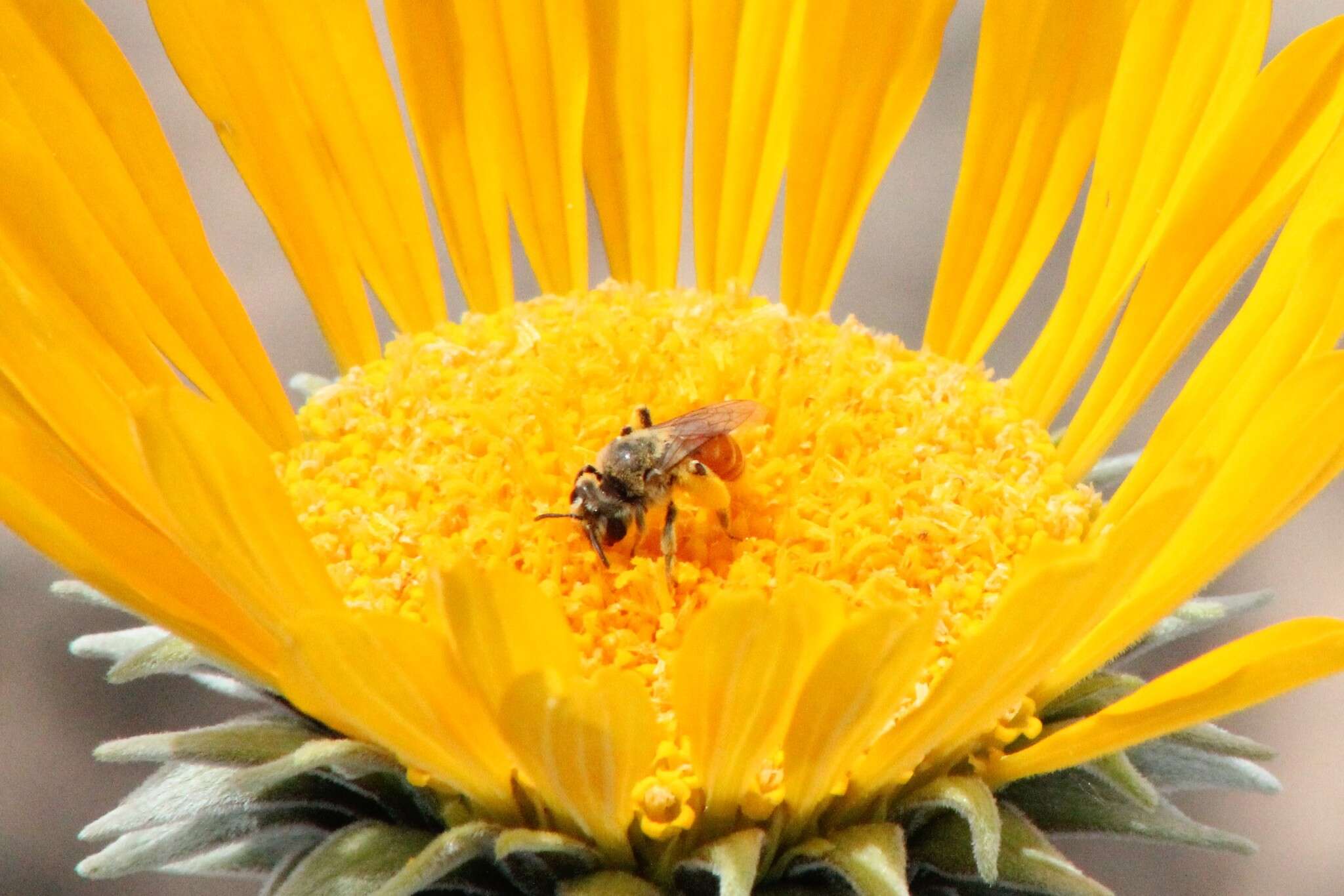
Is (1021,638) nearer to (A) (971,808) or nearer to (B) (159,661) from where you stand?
(A) (971,808)

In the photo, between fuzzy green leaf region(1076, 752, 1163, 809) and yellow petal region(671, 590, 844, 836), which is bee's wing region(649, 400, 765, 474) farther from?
fuzzy green leaf region(1076, 752, 1163, 809)

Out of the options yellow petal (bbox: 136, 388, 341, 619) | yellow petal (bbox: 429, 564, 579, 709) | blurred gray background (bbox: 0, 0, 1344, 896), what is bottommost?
blurred gray background (bbox: 0, 0, 1344, 896)

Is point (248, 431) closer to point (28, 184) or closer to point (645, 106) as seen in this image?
point (28, 184)

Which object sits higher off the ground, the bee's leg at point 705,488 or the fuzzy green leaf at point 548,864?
the bee's leg at point 705,488

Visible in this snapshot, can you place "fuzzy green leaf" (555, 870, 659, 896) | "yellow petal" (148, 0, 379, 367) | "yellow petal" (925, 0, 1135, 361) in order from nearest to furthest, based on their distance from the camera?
1. "fuzzy green leaf" (555, 870, 659, 896)
2. "yellow petal" (148, 0, 379, 367)
3. "yellow petal" (925, 0, 1135, 361)

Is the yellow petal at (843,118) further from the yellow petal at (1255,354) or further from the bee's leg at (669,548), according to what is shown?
the bee's leg at (669,548)

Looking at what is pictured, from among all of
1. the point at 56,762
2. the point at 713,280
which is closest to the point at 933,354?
the point at 713,280

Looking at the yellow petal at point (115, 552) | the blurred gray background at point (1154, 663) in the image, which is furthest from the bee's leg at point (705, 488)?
the blurred gray background at point (1154, 663)

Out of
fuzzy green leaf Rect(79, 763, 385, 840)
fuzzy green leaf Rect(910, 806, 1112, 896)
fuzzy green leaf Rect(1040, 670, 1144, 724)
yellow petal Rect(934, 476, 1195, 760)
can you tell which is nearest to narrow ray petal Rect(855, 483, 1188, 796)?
yellow petal Rect(934, 476, 1195, 760)
